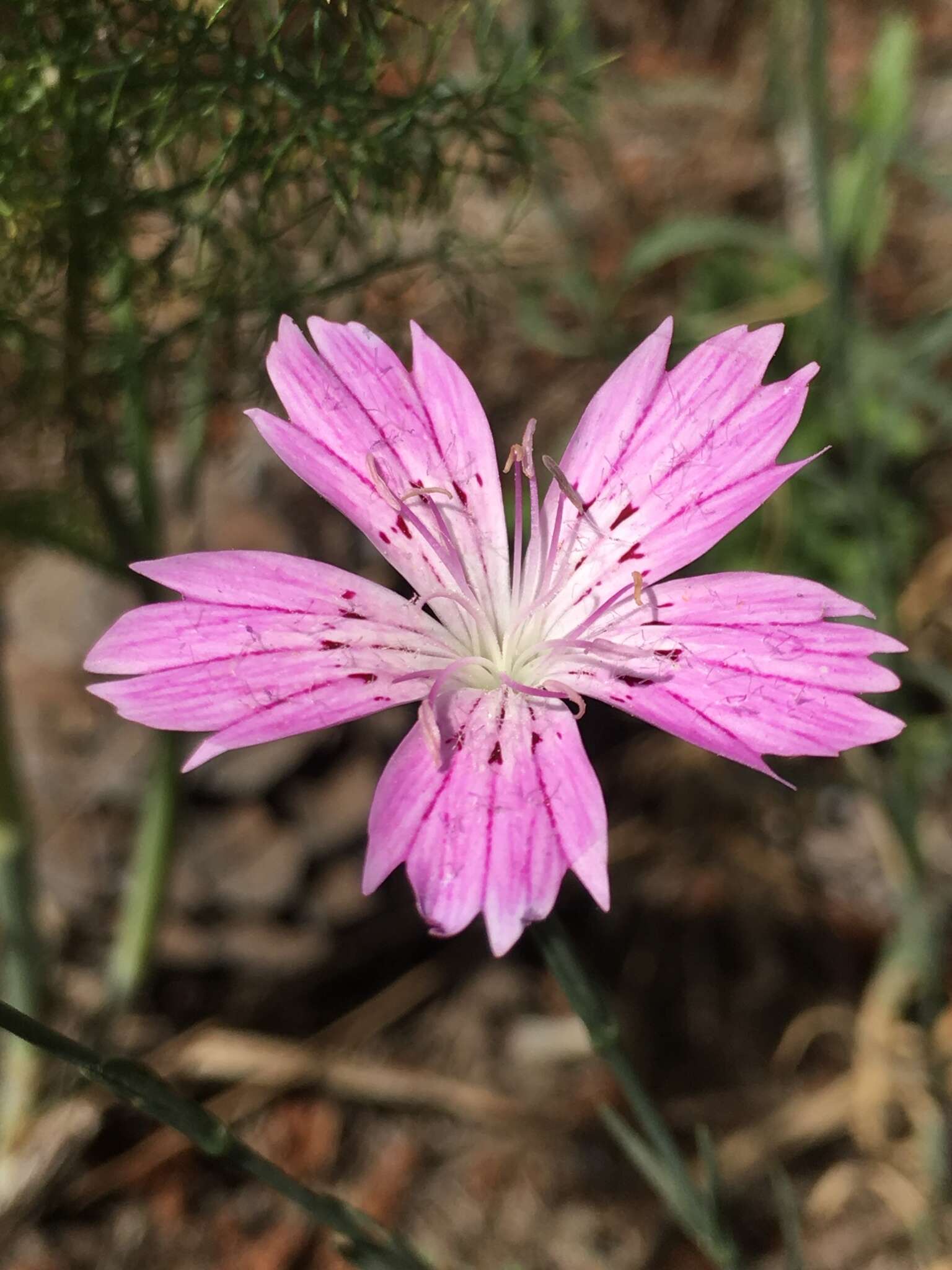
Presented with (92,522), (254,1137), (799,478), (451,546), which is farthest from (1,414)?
(799,478)

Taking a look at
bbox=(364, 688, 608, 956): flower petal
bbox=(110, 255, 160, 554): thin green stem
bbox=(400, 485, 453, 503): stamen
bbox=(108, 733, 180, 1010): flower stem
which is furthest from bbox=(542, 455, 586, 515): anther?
bbox=(108, 733, 180, 1010): flower stem

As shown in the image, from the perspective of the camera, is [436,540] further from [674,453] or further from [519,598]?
[674,453]

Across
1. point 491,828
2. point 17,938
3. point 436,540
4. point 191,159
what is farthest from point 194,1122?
point 191,159

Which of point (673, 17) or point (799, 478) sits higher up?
point (673, 17)

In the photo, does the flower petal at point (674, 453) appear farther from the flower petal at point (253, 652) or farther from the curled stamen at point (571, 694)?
the flower petal at point (253, 652)

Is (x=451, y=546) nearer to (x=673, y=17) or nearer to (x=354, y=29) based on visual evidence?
(x=354, y=29)

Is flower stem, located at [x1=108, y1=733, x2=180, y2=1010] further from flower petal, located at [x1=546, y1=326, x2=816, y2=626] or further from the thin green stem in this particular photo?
flower petal, located at [x1=546, y1=326, x2=816, y2=626]
